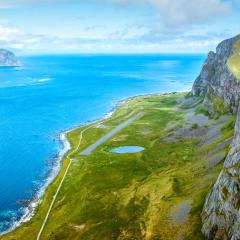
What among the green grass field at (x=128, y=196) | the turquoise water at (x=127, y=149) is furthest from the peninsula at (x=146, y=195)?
the turquoise water at (x=127, y=149)

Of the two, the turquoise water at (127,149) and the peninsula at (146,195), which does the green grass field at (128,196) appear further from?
the turquoise water at (127,149)

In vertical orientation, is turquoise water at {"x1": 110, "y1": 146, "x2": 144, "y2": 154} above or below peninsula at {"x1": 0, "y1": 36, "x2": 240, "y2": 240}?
below

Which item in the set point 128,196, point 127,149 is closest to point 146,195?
point 128,196

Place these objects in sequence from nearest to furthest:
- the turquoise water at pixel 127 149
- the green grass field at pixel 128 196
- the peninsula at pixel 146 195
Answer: the peninsula at pixel 146 195
the green grass field at pixel 128 196
the turquoise water at pixel 127 149

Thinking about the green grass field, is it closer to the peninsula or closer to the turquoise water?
the peninsula

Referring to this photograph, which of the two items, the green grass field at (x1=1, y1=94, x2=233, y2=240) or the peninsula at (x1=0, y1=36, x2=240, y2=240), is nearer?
the peninsula at (x1=0, y1=36, x2=240, y2=240)

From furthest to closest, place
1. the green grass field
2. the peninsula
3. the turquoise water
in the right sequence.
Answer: the turquoise water
the green grass field
the peninsula

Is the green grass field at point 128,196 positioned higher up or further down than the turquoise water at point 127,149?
higher up

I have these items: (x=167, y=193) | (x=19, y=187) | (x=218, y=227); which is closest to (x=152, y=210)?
(x=167, y=193)

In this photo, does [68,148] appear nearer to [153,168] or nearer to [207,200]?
[153,168]

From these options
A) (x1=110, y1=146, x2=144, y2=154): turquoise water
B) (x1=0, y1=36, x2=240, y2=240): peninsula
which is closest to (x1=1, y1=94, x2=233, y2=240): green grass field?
(x1=0, y1=36, x2=240, y2=240): peninsula
